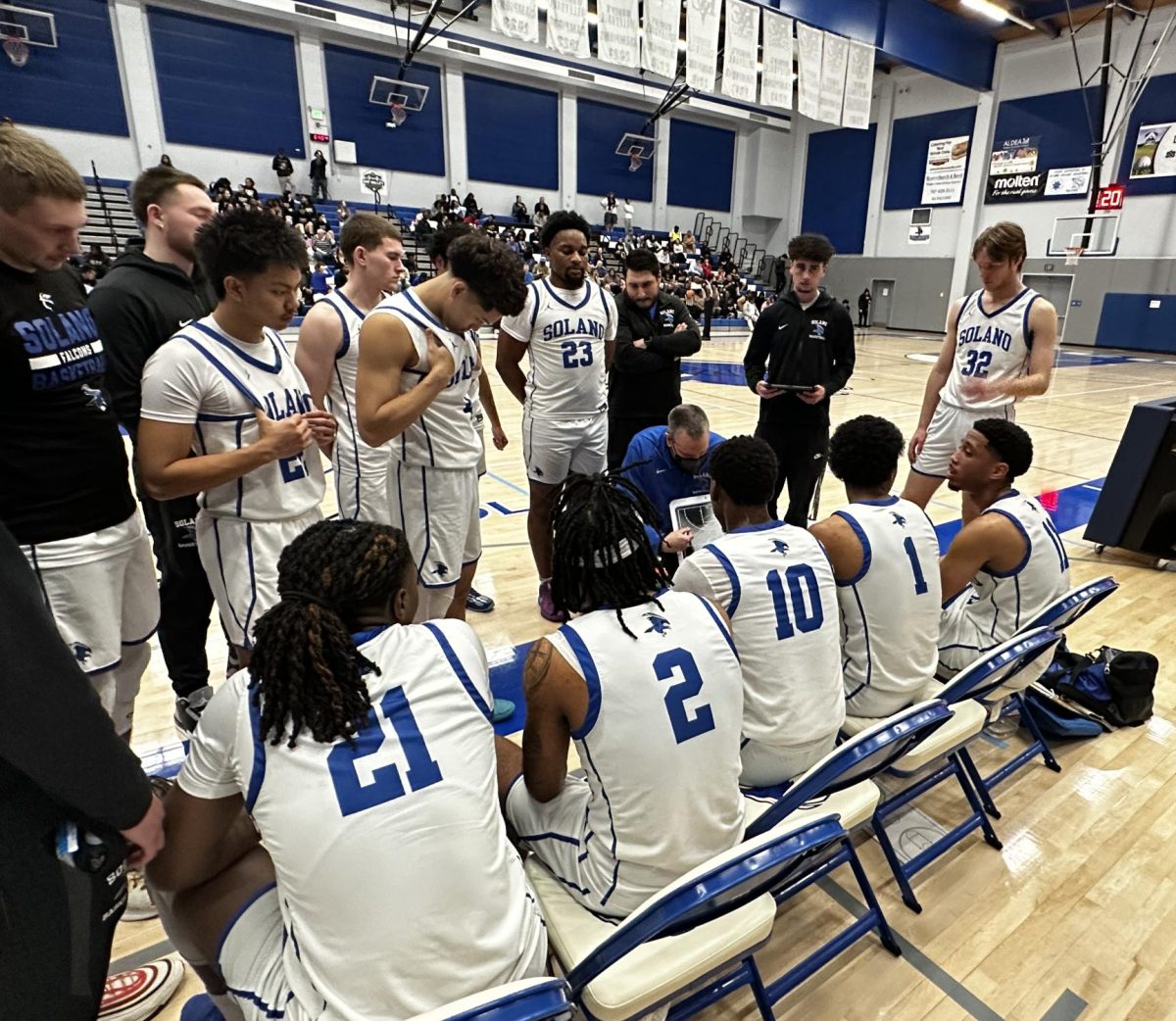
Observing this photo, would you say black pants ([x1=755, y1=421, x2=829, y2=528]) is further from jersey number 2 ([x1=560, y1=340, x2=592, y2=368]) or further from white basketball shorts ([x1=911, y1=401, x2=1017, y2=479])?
jersey number 2 ([x1=560, y1=340, x2=592, y2=368])

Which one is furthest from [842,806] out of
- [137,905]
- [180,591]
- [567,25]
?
[567,25]

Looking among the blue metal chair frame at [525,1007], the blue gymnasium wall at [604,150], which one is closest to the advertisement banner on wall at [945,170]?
the blue gymnasium wall at [604,150]

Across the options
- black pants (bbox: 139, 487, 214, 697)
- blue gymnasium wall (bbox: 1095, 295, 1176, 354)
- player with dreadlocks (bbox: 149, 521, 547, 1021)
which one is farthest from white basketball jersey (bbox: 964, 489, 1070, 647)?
blue gymnasium wall (bbox: 1095, 295, 1176, 354)

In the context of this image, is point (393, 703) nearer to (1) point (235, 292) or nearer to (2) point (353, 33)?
(1) point (235, 292)

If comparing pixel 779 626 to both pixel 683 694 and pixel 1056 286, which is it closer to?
pixel 683 694

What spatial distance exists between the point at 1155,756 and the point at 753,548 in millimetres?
2205

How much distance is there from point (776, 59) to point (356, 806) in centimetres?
1452

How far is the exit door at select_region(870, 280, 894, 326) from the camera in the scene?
25.2 meters

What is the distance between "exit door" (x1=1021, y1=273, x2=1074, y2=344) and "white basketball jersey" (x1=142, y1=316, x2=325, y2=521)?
23.8m

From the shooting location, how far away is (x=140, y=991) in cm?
175

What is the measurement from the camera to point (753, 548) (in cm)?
185

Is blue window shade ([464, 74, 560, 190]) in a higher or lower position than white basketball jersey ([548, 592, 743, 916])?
higher

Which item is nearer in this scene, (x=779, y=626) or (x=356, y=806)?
(x=356, y=806)

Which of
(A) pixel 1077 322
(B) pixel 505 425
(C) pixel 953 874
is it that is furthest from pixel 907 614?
(A) pixel 1077 322
